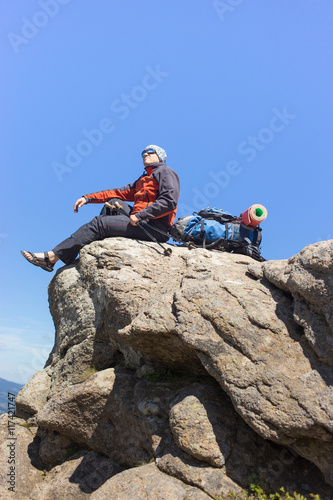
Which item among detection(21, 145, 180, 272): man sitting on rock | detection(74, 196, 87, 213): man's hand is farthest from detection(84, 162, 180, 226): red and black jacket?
detection(74, 196, 87, 213): man's hand

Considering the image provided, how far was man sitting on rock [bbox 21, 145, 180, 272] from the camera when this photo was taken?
34.3 ft

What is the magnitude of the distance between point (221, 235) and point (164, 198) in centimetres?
202

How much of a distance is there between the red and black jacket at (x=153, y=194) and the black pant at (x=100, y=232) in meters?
0.44

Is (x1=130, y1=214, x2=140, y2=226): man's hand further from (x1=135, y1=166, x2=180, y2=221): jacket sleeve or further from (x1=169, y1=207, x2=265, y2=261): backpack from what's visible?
(x1=169, y1=207, x2=265, y2=261): backpack

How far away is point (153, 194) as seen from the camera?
11.0 meters

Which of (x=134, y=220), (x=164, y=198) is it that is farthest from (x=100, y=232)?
(x=164, y=198)

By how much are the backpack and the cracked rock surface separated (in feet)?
3.24

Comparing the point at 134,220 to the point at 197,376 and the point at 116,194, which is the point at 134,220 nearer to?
the point at 116,194

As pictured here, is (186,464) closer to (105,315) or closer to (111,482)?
(111,482)

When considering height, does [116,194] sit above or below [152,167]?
below

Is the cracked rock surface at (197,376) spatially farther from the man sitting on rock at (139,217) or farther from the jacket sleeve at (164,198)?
the jacket sleeve at (164,198)

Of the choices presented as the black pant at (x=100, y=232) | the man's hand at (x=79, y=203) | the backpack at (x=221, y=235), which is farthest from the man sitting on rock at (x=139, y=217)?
the man's hand at (x=79, y=203)

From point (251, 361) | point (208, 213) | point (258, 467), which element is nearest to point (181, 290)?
point (251, 361)

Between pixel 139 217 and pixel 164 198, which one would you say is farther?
pixel 164 198
